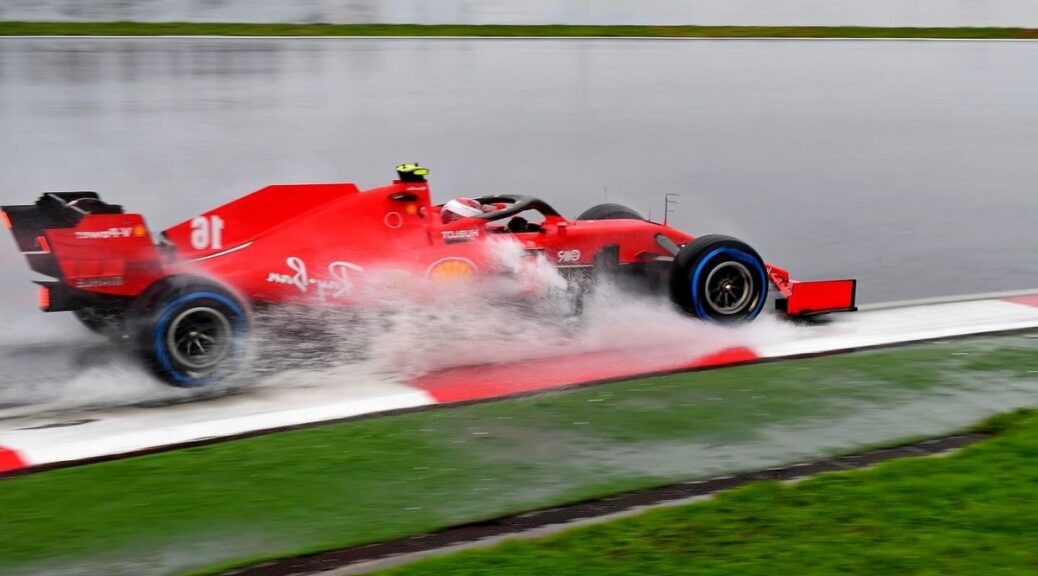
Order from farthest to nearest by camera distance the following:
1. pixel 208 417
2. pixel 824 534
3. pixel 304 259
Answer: pixel 304 259, pixel 208 417, pixel 824 534

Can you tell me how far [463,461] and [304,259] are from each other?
2227mm

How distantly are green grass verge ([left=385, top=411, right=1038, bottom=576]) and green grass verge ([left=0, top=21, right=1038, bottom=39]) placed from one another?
86.1ft

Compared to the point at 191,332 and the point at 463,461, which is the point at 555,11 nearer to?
the point at 191,332

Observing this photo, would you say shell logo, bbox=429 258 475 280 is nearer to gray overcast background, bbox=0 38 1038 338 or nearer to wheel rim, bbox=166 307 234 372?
wheel rim, bbox=166 307 234 372

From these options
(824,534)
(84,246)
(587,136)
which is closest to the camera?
(824,534)

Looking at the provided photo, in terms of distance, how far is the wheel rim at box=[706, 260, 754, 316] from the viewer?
872 cm

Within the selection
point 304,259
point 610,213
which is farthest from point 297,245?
point 610,213

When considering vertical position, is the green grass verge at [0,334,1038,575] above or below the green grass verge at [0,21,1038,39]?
below

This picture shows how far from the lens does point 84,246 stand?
7.28m

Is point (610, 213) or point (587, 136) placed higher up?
point (587, 136)

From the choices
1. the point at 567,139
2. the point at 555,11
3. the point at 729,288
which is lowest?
the point at 729,288

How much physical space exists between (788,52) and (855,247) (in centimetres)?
1947

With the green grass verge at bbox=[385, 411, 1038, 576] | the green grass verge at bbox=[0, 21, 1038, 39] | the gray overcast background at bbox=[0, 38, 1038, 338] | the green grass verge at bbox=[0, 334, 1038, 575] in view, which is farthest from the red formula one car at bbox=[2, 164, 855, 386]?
the green grass verge at bbox=[0, 21, 1038, 39]

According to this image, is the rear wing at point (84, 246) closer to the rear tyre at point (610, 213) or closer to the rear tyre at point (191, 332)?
the rear tyre at point (191, 332)
